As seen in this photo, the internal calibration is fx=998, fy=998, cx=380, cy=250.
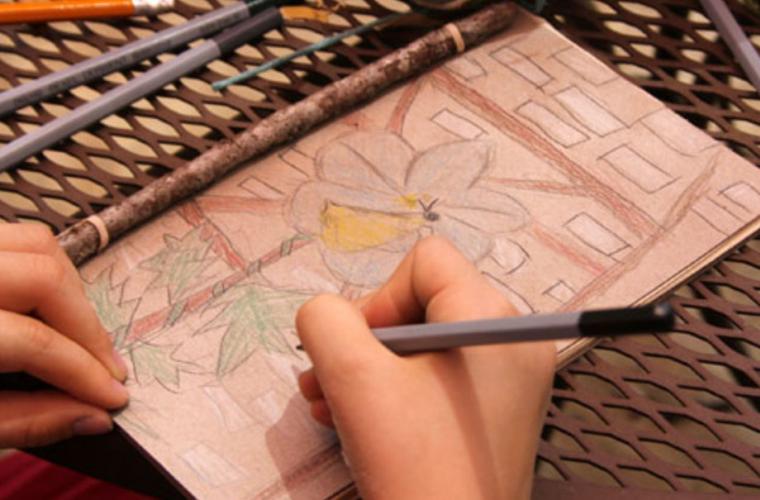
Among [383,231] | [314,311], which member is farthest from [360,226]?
[314,311]

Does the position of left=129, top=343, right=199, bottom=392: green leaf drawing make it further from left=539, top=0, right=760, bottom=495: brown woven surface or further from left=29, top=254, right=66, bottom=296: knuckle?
left=539, top=0, right=760, bottom=495: brown woven surface

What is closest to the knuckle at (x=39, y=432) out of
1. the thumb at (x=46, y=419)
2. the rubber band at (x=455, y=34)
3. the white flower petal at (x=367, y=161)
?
the thumb at (x=46, y=419)

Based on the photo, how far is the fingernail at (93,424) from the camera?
52cm

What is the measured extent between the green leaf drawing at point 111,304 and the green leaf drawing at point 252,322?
5cm

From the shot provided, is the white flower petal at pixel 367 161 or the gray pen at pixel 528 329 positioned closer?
the gray pen at pixel 528 329

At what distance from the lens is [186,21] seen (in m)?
0.71

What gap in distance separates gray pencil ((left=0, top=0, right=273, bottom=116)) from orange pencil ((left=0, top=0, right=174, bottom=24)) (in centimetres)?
3

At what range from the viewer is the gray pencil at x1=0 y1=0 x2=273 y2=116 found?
0.65m

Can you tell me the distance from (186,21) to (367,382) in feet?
1.16

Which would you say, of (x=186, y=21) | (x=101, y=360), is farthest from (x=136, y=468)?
(x=186, y=21)

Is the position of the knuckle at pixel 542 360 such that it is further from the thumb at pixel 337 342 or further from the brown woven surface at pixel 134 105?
the brown woven surface at pixel 134 105

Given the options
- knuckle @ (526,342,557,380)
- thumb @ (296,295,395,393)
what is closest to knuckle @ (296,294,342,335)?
thumb @ (296,295,395,393)

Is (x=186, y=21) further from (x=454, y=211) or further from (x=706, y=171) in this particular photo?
(x=706, y=171)

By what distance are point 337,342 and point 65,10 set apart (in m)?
0.36
